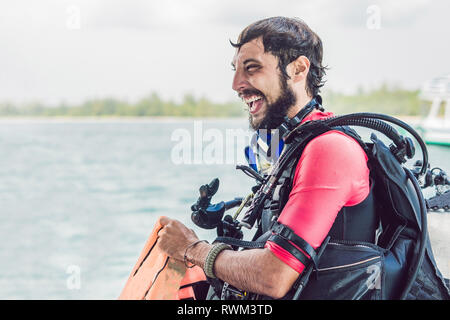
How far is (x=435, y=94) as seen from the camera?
6180mm

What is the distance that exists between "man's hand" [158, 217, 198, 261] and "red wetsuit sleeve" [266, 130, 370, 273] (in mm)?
244

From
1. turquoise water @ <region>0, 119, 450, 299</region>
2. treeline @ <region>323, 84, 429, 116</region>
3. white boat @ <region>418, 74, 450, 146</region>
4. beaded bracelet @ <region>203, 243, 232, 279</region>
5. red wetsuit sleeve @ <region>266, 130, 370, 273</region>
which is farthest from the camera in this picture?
treeline @ <region>323, 84, 429, 116</region>

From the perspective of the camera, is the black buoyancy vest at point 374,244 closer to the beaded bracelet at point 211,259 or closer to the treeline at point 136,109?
the beaded bracelet at point 211,259

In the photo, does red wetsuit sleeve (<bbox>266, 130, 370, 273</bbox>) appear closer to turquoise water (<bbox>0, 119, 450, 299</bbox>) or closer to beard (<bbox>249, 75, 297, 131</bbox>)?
beard (<bbox>249, 75, 297, 131</bbox>)

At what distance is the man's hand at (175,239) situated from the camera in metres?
1.26

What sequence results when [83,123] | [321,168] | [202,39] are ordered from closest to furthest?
[321,168] → [83,123] → [202,39]

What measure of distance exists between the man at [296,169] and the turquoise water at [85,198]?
150 cm

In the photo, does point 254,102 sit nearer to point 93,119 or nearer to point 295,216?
point 295,216

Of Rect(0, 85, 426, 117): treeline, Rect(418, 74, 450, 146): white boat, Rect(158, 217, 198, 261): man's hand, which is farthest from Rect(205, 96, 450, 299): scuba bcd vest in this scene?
Rect(0, 85, 426, 117): treeline

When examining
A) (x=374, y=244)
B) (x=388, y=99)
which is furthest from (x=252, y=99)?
(x=388, y=99)

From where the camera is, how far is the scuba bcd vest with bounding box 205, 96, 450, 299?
1.11 metres

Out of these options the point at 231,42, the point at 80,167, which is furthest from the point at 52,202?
the point at 231,42
